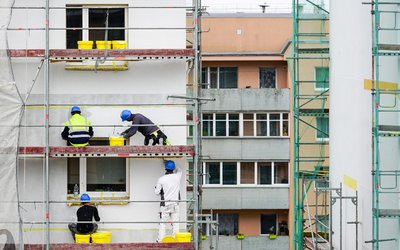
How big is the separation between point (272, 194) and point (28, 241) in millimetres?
21069

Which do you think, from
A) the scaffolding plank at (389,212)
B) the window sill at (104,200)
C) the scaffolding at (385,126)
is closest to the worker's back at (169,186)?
the window sill at (104,200)

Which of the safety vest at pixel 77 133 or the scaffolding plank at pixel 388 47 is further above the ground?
the scaffolding plank at pixel 388 47

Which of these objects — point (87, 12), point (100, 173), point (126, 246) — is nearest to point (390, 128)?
point (126, 246)

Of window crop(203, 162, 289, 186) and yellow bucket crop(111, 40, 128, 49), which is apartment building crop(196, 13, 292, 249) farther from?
yellow bucket crop(111, 40, 128, 49)

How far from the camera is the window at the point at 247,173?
38.1m

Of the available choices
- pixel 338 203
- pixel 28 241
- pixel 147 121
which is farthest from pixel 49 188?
pixel 338 203

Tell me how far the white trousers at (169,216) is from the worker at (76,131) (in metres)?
1.88

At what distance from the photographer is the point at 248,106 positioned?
1505 inches

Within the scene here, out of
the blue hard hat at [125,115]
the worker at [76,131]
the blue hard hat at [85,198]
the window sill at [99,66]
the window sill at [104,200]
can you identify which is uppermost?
the window sill at [99,66]

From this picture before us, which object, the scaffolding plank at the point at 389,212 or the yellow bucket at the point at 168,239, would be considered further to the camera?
the yellow bucket at the point at 168,239

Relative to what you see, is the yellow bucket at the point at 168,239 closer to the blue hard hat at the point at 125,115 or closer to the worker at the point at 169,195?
the worker at the point at 169,195

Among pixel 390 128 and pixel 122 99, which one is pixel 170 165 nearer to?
pixel 122 99

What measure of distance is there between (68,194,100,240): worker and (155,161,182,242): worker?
1185 mm

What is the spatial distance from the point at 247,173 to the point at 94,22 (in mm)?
20602
